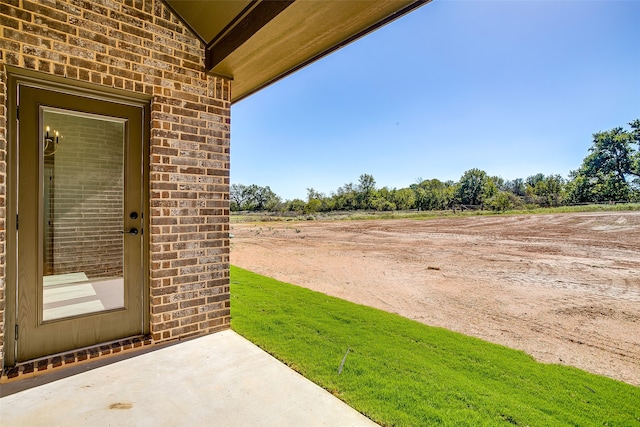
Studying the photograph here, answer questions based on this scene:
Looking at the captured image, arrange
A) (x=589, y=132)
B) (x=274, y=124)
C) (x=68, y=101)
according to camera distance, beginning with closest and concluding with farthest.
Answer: (x=68, y=101)
(x=589, y=132)
(x=274, y=124)

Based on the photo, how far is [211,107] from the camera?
2.61 metres

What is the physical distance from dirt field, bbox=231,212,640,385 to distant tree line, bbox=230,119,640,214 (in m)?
1.58

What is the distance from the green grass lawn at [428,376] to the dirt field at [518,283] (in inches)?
39.4

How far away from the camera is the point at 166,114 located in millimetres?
2340

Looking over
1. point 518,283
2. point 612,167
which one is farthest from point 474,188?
point 518,283

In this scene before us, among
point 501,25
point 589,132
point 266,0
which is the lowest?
point 266,0

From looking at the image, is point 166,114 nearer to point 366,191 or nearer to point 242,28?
point 242,28

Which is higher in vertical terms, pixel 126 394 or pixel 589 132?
pixel 589 132

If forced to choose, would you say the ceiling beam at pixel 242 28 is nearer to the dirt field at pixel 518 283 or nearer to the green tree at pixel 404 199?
the dirt field at pixel 518 283

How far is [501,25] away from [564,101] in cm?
1106

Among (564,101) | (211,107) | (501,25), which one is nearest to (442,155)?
(564,101)

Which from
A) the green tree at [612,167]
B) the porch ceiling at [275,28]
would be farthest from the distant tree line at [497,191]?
the porch ceiling at [275,28]

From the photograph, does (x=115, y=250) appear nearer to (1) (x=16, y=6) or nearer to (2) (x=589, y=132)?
(1) (x=16, y=6)

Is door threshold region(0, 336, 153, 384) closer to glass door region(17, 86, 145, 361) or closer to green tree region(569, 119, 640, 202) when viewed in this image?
glass door region(17, 86, 145, 361)
